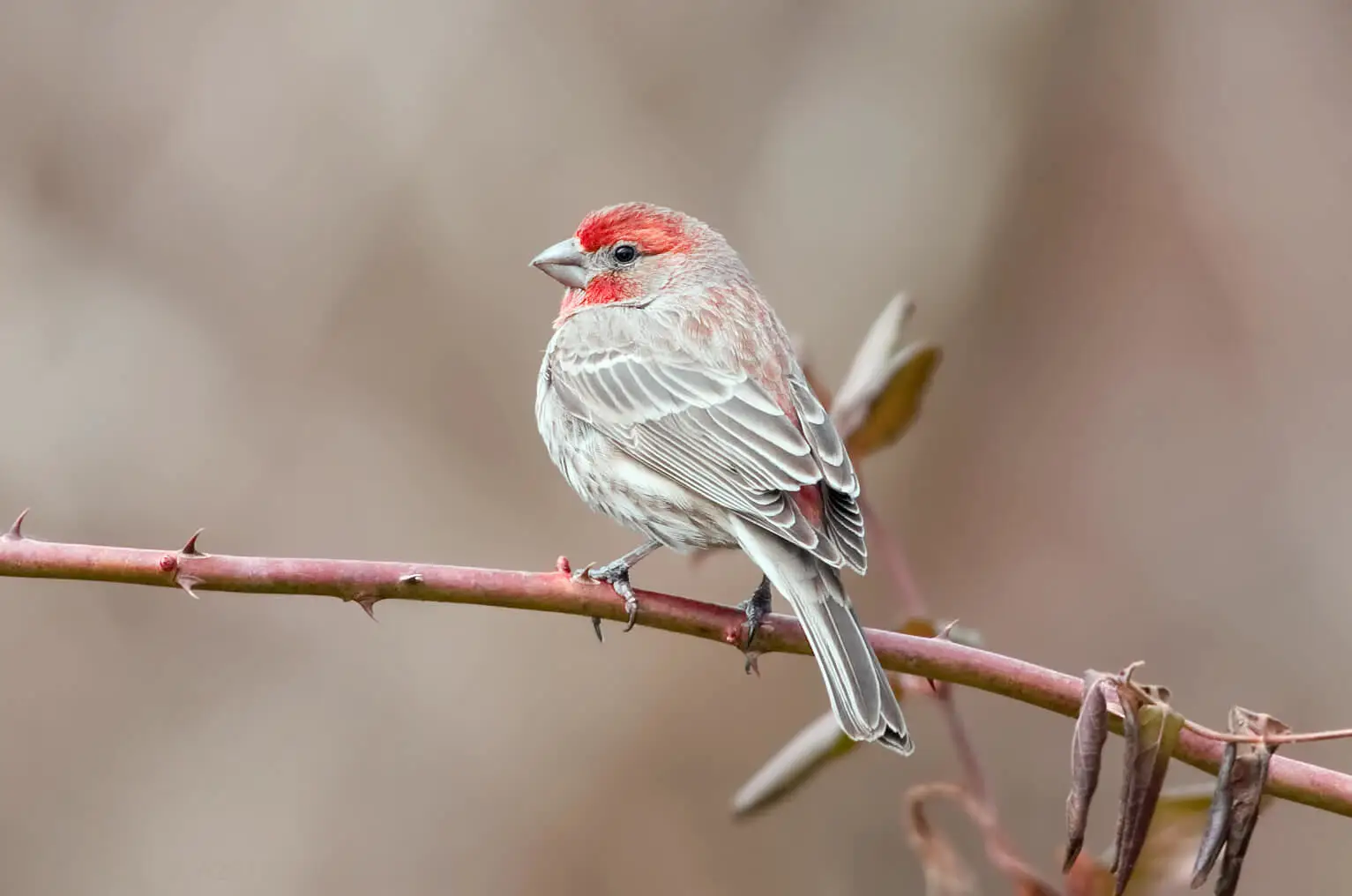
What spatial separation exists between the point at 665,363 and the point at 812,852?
11.1ft

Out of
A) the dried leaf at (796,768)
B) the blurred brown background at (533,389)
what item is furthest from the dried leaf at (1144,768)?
the blurred brown background at (533,389)

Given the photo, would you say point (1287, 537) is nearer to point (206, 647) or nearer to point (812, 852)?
point (812, 852)

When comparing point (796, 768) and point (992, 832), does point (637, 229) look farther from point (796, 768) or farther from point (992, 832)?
point (992, 832)

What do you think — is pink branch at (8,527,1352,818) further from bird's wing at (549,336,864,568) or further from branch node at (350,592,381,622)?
bird's wing at (549,336,864,568)

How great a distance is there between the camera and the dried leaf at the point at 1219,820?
8.00ft

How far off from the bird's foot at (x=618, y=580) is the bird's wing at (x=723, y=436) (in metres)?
0.33

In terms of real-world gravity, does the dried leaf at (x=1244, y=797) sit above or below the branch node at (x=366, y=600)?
above

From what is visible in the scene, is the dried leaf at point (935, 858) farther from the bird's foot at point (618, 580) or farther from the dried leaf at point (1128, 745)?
the dried leaf at point (1128, 745)

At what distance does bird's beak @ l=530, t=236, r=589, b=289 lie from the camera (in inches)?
199

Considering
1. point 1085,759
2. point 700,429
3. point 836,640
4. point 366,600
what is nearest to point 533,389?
point 700,429

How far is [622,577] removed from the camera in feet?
12.3

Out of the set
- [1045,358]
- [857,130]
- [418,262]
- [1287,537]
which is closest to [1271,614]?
[1287,537]

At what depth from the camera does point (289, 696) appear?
6.99 meters

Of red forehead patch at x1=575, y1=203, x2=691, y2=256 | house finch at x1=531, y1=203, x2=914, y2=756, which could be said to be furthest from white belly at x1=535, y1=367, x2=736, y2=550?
red forehead patch at x1=575, y1=203, x2=691, y2=256
